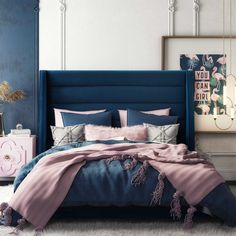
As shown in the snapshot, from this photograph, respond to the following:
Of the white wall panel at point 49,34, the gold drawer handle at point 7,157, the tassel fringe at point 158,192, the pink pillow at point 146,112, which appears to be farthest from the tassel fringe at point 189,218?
the white wall panel at point 49,34

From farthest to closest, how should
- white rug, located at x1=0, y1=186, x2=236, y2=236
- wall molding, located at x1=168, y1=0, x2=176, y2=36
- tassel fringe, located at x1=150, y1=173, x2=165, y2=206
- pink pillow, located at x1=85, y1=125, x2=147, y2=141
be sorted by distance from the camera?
wall molding, located at x1=168, y1=0, x2=176, y2=36, pink pillow, located at x1=85, y1=125, x2=147, y2=141, tassel fringe, located at x1=150, y1=173, x2=165, y2=206, white rug, located at x1=0, y1=186, x2=236, y2=236

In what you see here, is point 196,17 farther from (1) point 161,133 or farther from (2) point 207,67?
(1) point 161,133

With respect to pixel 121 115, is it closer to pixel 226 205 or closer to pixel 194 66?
pixel 194 66

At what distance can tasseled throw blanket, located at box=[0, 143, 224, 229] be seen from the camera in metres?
3.21

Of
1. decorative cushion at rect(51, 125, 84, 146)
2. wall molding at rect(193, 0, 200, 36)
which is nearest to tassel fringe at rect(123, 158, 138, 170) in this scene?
decorative cushion at rect(51, 125, 84, 146)

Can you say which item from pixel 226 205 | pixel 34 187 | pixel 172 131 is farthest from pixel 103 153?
pixel 172 131

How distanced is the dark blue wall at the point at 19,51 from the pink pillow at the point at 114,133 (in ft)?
3.78

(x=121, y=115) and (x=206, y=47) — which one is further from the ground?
(x=206, y=47)

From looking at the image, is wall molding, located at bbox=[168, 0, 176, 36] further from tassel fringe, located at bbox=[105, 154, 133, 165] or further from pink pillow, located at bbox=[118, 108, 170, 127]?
tassel fringe, located at bbox=[105, 154, 133, 165]

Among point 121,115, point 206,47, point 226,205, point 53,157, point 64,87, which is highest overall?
point 206,47

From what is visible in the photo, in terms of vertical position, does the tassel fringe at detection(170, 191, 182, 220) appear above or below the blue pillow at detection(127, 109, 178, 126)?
below

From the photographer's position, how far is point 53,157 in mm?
3594

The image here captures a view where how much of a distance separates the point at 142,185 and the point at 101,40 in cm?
269

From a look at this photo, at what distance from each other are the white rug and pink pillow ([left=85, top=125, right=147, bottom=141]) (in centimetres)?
145
